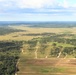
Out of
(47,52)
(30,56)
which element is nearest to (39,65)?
(30,56)

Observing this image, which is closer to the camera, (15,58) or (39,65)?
(39,65)

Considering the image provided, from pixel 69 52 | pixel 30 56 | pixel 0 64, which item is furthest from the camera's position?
pixel 69 52

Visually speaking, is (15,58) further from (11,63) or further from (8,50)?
(8,50)

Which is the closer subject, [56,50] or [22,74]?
[22,74]

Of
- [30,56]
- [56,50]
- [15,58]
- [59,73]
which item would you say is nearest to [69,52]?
[56,50]

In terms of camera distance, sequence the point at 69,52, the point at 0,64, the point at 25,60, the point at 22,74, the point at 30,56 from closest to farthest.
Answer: the point at 22,74, the point at 0,64, the point at 25,60, the point at 30,56, the point at 69,52

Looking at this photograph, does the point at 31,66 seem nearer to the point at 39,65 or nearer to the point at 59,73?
the point at 39,65

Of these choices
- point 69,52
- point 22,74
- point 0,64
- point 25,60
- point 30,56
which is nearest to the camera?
point 22,74
